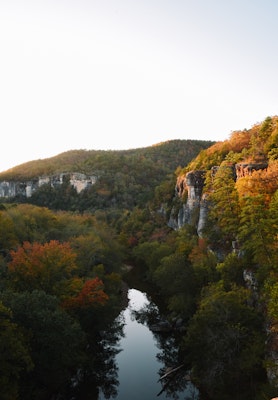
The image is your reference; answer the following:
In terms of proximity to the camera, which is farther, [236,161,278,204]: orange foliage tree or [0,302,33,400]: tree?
[236,161,278,204]: orange foliage tree

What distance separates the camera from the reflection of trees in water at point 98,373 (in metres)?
24.1

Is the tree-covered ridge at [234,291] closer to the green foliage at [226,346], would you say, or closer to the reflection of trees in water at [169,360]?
the green foliage at [226,346]

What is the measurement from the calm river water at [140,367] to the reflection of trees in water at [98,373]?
444 mm

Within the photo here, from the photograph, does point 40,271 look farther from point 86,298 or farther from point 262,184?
point 262,184

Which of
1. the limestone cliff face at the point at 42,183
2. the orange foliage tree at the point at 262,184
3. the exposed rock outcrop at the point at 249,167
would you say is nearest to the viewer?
the orange foliage tree at the point at 262,184

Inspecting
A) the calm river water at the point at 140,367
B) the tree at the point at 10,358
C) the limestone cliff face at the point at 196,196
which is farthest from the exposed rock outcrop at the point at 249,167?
the tree at the point at 10,358

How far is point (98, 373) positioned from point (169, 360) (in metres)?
6.03

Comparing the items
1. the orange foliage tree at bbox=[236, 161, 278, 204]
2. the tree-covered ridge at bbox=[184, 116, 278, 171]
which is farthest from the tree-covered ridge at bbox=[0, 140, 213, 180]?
the orange foliage tree at bbox=[236, 161, 278, 204]

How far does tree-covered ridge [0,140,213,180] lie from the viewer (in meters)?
139

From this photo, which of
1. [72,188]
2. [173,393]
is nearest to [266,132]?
[173,393]

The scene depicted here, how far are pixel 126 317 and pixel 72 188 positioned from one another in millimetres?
90745

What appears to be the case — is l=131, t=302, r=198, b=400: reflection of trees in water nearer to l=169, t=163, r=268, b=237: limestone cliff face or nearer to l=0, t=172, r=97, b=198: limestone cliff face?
l=169, t=163, r=268, b=237: limestone cliff face

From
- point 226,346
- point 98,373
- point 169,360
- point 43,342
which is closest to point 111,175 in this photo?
point 169,360

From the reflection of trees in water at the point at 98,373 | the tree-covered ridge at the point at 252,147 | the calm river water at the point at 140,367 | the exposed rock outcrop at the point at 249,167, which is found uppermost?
the tree-covered ridge at the point at 252,147
